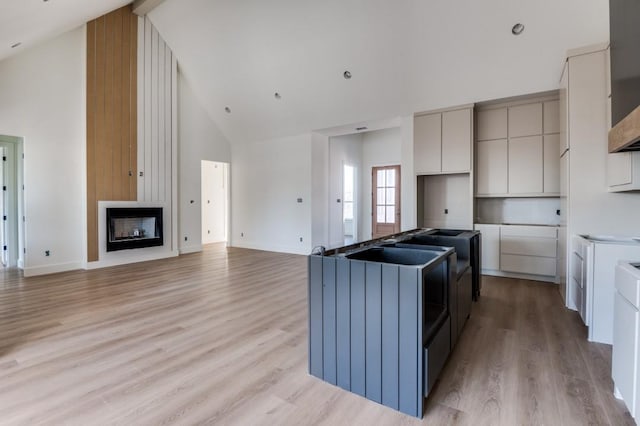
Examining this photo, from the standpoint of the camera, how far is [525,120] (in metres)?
4.92

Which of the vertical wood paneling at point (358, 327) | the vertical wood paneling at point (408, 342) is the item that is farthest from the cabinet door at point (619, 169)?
the vertical wood paneling at point (358, 327)

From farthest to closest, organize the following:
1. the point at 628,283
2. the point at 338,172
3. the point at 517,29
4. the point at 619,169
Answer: the point at 338,172, the point at 517,29, the point at 619,169, the point at 628,283

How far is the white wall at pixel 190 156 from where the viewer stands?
7.23m

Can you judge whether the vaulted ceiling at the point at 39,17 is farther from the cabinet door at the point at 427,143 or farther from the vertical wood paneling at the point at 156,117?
the cabinet door at the point at 427,143

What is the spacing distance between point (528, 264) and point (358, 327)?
13.2 ft

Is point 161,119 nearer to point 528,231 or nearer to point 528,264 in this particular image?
point 528,231

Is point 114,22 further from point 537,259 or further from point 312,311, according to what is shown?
point 537,259

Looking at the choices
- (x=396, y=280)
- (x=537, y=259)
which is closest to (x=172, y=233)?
(x=396, y=280)

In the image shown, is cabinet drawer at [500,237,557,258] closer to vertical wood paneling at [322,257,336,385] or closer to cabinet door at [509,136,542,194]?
cabinet door at [509,136,542,194]

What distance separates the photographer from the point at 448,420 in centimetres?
171

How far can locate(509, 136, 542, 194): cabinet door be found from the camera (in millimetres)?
4836

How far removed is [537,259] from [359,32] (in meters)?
4.24

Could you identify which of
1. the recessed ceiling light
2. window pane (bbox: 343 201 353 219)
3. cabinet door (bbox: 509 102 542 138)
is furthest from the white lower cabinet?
window pane (bbox: 343 201 353 219)

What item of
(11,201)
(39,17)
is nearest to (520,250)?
(39,17)
